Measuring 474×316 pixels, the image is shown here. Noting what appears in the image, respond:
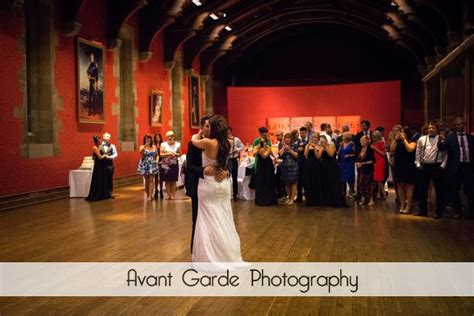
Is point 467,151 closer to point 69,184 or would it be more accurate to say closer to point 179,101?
point 69,184

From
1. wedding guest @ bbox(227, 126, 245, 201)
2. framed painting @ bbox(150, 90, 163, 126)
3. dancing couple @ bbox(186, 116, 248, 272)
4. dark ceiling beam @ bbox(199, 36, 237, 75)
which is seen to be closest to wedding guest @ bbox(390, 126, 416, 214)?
wedding guest @ bbox(227, 126, 245, 201)

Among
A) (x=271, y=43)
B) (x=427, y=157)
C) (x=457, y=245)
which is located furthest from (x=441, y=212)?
(x=271, y=43)

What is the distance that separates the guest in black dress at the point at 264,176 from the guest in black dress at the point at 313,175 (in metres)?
0.60

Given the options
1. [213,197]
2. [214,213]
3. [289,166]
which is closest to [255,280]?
[214,213]

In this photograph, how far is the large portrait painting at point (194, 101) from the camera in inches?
698

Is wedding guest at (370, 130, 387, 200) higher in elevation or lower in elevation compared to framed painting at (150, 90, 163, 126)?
lower

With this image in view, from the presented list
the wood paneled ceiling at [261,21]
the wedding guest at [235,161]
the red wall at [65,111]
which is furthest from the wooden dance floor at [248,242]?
the wood paneled ceiling at [261,21]

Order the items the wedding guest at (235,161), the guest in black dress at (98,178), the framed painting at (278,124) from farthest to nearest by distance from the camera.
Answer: the framed painting at (278,124)
the guest in black dress at (98,178)
the wedding guest at (235,161)

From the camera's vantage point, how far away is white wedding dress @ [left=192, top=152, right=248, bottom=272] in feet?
13.7

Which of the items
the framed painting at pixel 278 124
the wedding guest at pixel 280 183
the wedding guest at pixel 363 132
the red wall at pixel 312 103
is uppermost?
the red wall at pixel 312 103

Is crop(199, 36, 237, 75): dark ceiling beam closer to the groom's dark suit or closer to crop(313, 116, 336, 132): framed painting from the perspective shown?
crop(313, 116, 336, 132): framed painting

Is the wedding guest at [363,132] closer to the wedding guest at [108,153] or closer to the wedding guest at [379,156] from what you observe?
the wedding guest at [379,156]

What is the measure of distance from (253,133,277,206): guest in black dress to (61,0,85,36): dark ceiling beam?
458 centimetres

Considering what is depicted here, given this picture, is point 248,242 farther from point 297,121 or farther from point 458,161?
point 297,121
